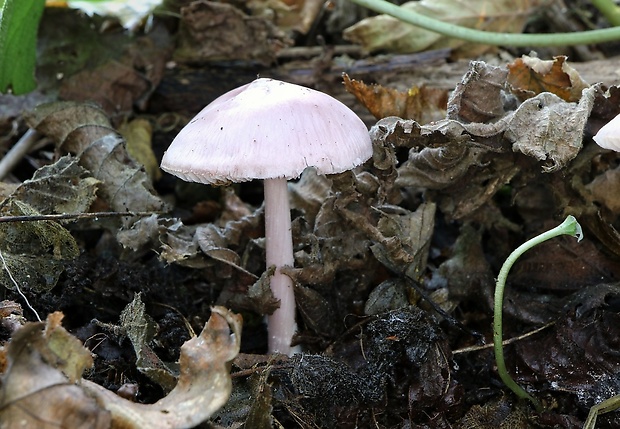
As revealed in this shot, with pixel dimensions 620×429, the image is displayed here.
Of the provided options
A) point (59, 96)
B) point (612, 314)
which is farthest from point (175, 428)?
point (59, 96)

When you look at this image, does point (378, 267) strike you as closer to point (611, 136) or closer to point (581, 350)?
point (581, 350)

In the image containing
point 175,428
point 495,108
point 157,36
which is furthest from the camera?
point 157,36

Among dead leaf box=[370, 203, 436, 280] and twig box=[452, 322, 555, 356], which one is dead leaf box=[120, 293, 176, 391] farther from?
twig box=[452, 322, 555, 356]

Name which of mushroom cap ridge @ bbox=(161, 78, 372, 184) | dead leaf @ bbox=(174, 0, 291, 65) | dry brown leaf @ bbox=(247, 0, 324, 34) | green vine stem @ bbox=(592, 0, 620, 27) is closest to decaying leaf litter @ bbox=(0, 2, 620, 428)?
mushroom cap ridge @ bbox=(161, 78, 372, 184)

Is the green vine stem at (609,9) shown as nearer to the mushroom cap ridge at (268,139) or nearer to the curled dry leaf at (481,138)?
the curled dry leaf at (481,138)

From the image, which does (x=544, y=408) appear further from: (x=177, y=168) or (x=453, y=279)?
(x=177, y=168)

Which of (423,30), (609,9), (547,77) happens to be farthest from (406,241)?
(609,9)
